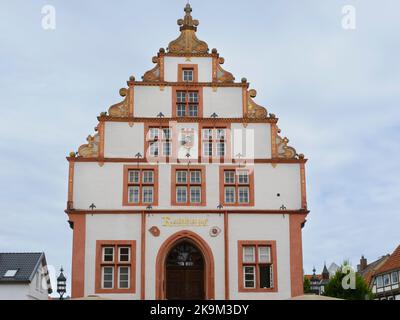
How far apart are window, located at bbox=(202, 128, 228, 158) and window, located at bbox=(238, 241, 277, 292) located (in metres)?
3.93

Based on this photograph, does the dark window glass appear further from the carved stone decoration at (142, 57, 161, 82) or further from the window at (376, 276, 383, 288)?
the window at (376, 276, 383, 288)

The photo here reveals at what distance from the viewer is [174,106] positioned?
96.4 feet

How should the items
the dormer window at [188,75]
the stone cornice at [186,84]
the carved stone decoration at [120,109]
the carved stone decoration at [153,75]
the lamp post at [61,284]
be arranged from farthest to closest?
the dormer window at [188,75]
the carved stone decoration at [153,75]
the stone cornice at [186,84]
the carved stone decoration at [120,109]
the lamp post at [61,284]

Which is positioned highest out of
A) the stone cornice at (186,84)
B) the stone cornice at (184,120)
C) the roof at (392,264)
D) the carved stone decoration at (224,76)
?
the carved stone decoration at (224,76)

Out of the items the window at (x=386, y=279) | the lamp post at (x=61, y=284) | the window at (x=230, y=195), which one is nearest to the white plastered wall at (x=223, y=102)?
the window at (x=230, y=195)

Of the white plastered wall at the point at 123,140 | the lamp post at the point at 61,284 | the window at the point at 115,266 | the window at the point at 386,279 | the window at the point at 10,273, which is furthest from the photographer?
the window at the point at 386,279

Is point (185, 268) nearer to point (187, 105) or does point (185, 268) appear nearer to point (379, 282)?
point (187, 105)

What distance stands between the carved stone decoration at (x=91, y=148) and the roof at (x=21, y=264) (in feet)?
48.9

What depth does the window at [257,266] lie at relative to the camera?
2739 cm

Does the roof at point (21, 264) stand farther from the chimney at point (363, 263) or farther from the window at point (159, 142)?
the chimney at point (363, 263)
